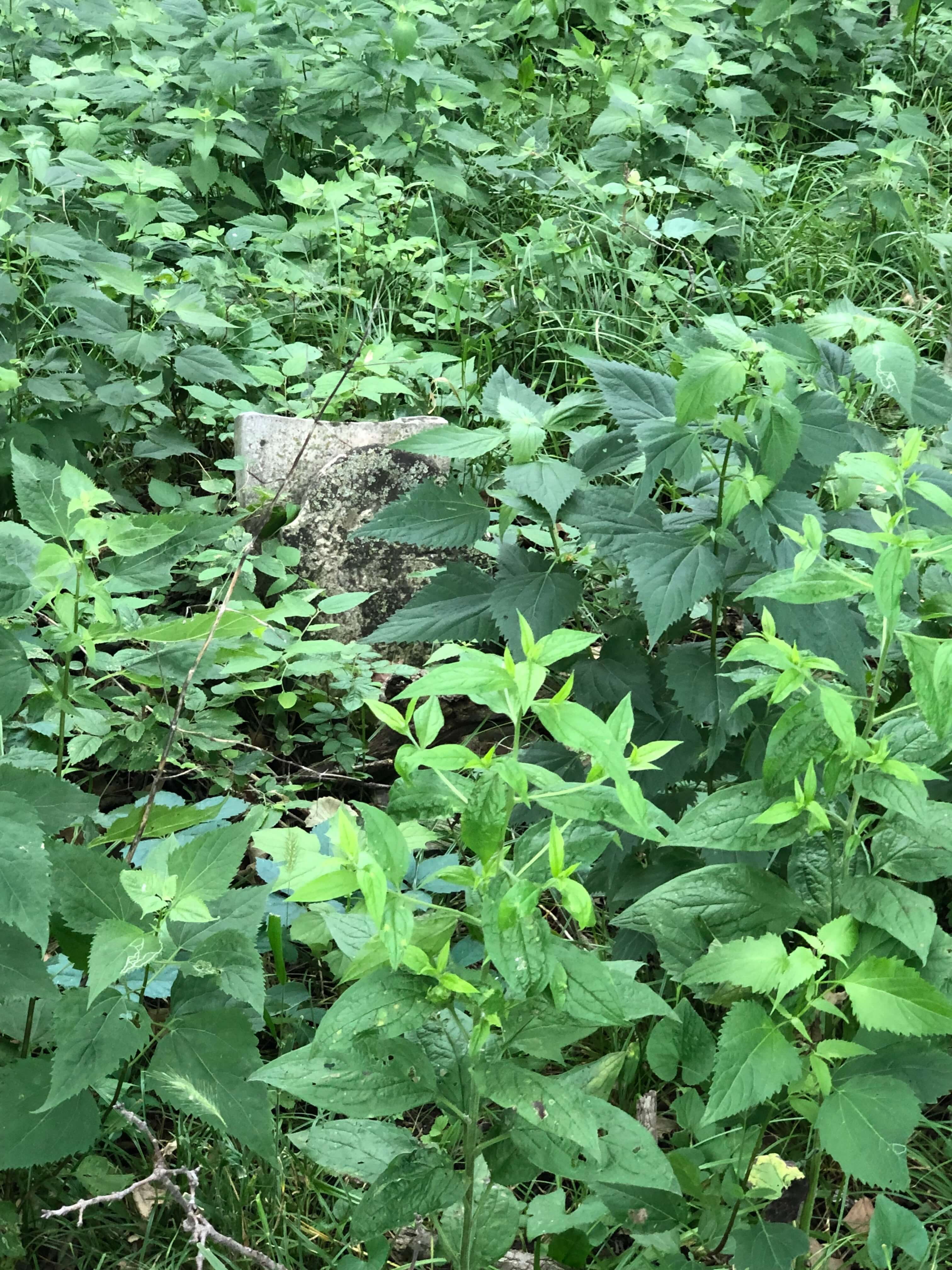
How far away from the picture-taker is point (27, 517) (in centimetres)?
156

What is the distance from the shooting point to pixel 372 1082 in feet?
4.03

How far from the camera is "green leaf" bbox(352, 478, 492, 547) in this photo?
1.97 m

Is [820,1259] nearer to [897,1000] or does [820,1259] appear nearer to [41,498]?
[897,1000]

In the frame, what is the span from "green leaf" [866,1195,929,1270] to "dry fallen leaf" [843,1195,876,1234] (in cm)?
28

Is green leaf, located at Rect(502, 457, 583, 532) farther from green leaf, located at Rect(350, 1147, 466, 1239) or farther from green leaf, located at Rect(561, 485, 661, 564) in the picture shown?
green leaf, located at Rect(350, 1147, 466, 1239)

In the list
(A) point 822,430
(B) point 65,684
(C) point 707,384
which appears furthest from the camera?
(A) point 822,430

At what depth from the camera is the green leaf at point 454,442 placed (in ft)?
6.26

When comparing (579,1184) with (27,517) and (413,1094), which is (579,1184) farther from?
(27,517)

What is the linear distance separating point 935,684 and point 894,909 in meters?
0.26

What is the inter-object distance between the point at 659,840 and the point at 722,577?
72cm

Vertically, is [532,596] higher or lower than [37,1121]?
higher

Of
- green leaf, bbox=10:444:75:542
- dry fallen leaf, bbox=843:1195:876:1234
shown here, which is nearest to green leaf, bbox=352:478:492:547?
green leaf, bbox=10:444:75:542

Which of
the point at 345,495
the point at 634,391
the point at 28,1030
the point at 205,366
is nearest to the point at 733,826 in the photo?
the point at 634,391

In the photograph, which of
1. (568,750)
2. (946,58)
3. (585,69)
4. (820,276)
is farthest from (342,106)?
(568,750)
